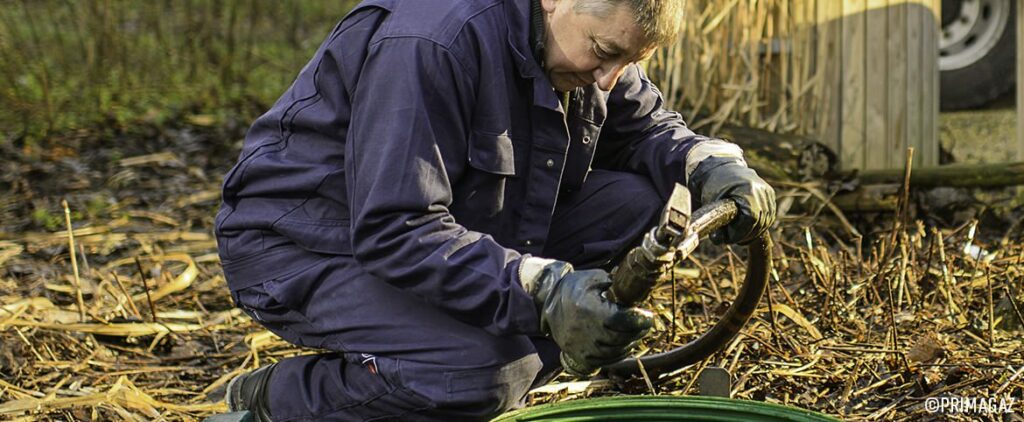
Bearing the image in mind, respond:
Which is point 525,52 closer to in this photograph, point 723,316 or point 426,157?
point 426,157

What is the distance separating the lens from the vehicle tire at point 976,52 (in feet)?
21.7

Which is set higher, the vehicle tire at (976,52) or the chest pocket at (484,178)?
the chest pocket at (484,178)

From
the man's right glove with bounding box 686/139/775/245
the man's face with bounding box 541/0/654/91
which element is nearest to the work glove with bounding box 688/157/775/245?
the man's right glove with bounding box 686/139/775/245

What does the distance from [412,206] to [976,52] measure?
5.28 meters

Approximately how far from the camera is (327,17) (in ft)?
33.3

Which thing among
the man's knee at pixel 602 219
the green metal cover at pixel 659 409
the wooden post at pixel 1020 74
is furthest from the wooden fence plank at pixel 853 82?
the green metal cover at pixel 659 409

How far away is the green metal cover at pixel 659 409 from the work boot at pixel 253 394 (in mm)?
805

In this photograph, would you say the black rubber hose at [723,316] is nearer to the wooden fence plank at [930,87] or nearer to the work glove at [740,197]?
the work glove at [740,197]

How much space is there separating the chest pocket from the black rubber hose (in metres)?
0.44

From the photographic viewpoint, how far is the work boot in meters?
2.76

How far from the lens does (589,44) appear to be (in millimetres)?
2377

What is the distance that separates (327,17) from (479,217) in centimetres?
792

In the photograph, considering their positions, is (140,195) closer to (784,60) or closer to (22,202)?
(22,202)

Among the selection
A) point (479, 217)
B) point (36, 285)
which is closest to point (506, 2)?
point (479, 217)
